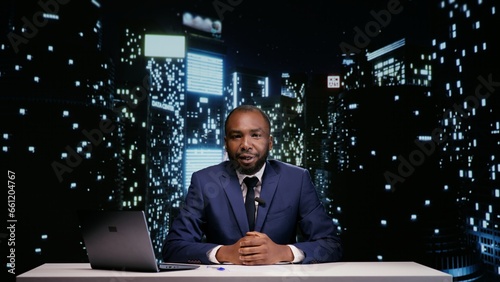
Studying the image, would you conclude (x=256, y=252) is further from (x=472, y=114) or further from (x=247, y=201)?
(x=472, y=114)

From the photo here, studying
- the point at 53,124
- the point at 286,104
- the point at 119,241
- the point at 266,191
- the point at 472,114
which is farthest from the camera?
the point at 53,124

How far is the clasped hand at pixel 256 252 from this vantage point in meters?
1.58

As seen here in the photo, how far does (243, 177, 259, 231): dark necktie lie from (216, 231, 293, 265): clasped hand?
43cm

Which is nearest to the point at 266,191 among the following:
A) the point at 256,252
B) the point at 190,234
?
the point at 190,234

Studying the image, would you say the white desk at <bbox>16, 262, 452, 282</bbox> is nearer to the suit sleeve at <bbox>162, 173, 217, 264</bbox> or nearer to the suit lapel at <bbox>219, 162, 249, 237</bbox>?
the suit sleeve at <bbox>162, 173, 217, 264</bbox>

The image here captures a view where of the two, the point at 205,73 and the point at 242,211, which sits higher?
the point at 205,73

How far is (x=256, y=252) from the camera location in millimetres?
1587

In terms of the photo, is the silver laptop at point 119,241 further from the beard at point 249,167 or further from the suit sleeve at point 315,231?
the beard at point 249,167

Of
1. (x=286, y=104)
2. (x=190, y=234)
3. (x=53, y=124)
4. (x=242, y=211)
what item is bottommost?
(x=190, y=234)

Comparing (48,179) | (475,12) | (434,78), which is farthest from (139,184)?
(475,12)

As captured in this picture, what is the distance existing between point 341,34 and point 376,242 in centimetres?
457

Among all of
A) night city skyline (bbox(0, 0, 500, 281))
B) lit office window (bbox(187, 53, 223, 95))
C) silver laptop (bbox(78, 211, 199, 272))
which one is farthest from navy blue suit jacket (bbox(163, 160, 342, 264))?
lit office window (bbox(187, 53, 223, 95))

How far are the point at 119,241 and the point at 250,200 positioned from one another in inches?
36.4

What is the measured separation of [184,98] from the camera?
728cm
